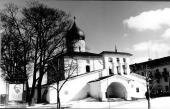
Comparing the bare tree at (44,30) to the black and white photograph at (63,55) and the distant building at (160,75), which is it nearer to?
the black and white photograph at (63,55)

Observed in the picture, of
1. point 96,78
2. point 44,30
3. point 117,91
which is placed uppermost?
point 44,30

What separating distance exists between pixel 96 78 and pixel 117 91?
237 centimetres

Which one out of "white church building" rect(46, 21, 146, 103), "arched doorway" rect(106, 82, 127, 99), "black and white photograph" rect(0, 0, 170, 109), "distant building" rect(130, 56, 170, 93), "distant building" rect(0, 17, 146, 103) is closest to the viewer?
"black and white photograph" rect(0, 0, 170, 109)

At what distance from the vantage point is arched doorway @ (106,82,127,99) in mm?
19909

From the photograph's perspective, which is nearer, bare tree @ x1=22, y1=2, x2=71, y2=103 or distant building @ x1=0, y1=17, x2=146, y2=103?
bare tree @ x1=22, y1=2, x2=71, y2=103

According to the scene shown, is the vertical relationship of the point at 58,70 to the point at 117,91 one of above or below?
above

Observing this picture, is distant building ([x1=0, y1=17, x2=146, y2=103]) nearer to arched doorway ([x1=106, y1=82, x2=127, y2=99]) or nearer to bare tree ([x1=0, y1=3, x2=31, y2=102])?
arched doorway ([x1=106, y1=82, x2=127, y2=99])

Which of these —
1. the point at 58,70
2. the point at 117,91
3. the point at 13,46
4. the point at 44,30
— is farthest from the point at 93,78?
the point at 13,46

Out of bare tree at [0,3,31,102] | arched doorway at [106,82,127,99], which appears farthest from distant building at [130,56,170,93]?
bare tree at [0,3,31,102]

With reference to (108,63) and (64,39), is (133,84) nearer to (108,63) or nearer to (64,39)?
(108,63)

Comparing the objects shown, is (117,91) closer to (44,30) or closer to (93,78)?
(93,78)

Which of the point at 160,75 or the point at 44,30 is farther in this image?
the point at 160,75

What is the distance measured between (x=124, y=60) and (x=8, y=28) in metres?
13.6

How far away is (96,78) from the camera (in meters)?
20.9
